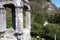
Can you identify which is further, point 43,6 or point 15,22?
point 43,6

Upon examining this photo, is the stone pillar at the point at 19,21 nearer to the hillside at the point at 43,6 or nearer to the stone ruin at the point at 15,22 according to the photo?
the stone ruin at the point at 15,22

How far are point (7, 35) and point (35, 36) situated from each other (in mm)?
14703

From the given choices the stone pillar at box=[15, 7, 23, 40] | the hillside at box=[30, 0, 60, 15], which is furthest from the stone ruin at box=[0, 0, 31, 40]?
the hillside at box=[30, 0, 60, 15]

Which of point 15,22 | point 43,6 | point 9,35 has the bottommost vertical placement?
point 9,35

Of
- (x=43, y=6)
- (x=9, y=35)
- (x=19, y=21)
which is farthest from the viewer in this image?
(x=43, y=6)

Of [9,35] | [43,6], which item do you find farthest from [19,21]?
[43,6]

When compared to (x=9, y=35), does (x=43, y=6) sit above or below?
above

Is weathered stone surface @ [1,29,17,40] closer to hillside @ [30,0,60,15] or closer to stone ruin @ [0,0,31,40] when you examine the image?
stone ruin @ [0,0,31,40]

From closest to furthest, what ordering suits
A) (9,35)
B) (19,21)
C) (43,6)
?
(19,21), (9,35), (43,6)

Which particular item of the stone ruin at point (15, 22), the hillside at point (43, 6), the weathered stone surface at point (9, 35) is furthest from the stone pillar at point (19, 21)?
the hillside at point (43, 6)

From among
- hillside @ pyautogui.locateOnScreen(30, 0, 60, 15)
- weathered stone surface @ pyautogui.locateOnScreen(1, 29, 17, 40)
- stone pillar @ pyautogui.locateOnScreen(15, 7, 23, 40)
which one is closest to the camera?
stone pillar @ pyautogui.locateOnScreen(15, 7, 23, 40)

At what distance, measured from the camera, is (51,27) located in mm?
26281

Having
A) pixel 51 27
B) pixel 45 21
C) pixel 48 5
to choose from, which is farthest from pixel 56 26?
pixel 48 5

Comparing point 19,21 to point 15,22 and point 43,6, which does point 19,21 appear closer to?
point 15,22
